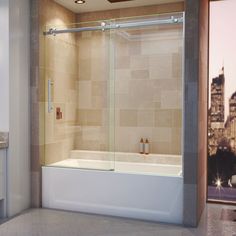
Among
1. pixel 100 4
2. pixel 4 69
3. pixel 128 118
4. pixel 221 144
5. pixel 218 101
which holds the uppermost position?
pixel 100 4

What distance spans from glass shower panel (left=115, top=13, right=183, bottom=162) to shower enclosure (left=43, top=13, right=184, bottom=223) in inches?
0.5

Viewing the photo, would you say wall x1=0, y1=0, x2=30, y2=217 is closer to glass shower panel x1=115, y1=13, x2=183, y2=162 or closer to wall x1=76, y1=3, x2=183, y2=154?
wall x1=76, y1=3, x2=183, y2=154

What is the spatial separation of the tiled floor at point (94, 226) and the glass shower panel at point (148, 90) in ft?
3.28

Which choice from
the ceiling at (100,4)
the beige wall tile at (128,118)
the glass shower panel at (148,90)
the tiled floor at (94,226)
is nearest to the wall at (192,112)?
the tiled floor at (94,226)

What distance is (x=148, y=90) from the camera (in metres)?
4.14

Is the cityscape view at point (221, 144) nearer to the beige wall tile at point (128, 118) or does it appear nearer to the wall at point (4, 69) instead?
the beige wall tile at point (128, 118)

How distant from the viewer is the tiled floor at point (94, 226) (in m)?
2.83

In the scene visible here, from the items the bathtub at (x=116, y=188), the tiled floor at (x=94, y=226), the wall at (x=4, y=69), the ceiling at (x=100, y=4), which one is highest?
the ceiling at (x=100, y=4)

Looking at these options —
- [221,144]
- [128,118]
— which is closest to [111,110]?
→ [128,118]

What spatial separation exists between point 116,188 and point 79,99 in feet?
5.25

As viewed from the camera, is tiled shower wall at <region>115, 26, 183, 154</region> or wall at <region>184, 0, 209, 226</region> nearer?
wall at <region>184, 0, 209, 226</region>

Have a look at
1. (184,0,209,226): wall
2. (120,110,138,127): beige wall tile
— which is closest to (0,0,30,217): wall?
A: (120,110,138,127): beige wall tile

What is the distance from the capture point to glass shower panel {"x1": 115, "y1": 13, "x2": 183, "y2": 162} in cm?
394

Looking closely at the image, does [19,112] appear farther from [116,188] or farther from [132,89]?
[132,89]
